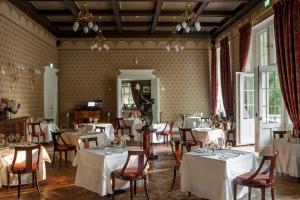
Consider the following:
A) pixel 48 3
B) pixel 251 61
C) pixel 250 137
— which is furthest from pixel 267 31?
pixel 48 3

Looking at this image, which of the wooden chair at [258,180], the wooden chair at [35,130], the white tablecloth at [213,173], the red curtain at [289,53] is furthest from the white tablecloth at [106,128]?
the wooden chair at [258,180]

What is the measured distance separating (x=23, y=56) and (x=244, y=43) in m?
7.01

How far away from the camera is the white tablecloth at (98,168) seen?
17.0 ft

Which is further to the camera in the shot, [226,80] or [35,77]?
[226,80]

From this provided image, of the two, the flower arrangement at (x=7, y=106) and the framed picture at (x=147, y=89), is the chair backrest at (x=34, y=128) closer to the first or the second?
the flower arrangement at (x=7, y=106)

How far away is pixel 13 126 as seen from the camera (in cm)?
834

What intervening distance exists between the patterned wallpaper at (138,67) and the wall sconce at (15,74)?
4566 millimetres

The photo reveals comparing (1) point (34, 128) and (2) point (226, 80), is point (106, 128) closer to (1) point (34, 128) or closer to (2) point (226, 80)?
(1) point (34, 128)

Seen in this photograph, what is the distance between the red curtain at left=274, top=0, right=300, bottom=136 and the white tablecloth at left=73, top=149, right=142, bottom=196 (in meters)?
3.98

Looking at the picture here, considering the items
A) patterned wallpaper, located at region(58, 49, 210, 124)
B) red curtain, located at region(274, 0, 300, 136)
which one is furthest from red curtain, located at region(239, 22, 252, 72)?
patterned wallpaper, located at region(58, 49, 210, 124)

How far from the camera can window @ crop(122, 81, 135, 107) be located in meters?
16.0

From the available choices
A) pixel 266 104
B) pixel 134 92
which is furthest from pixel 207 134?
pixel 134 92

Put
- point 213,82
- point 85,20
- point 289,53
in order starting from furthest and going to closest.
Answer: point 213,82 → point 85,20 → point 289,53

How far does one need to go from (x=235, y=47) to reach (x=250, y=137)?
3.24 meters
